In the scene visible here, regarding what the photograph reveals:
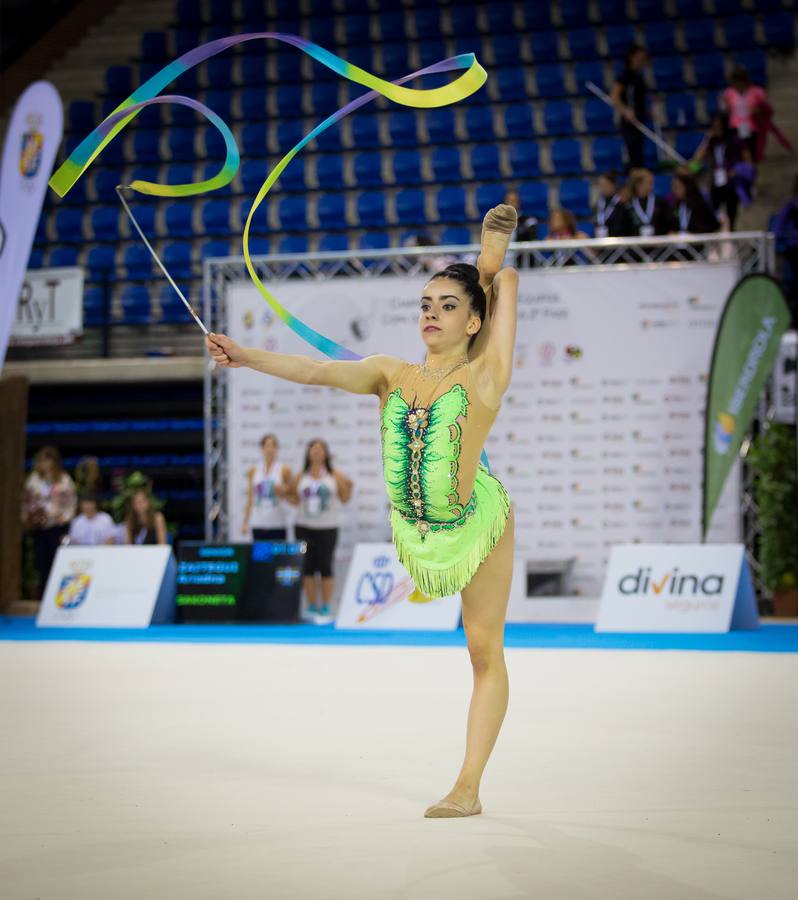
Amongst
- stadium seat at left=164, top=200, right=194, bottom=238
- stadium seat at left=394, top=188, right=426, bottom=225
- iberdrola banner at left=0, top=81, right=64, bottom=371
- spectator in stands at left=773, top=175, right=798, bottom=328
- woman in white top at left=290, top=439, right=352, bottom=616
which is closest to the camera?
iberdrola banner at left=0, top=81, right=64, bottom=371

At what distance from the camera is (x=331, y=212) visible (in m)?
17.2

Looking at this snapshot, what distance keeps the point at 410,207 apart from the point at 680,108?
3681 millimetres

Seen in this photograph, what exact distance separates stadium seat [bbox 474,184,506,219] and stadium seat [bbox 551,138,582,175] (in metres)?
0.80

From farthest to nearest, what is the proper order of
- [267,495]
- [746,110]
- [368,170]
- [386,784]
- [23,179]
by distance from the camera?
[368,170], [746,110], [267,495], [23,179], [386,784]

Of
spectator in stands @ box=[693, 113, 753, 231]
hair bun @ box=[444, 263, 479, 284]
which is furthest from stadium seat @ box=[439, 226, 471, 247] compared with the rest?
hair bun @ box=[444, 263, 479, 284]

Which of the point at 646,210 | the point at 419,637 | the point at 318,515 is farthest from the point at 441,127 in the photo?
the point at 419,637

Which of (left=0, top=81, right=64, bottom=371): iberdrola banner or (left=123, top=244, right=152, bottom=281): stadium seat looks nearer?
(left=0, top=81, right=64, bottom=371): iberdrola banner

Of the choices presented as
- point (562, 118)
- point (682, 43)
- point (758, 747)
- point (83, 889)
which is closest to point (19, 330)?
point (562, 118)

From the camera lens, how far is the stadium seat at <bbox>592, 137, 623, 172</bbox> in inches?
652

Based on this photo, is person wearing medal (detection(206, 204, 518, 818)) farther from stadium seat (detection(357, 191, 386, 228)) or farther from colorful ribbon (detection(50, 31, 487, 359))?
stadium seat (detection(357, 191, 386, 228))

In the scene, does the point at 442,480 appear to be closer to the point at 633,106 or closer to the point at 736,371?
the point at 736,371

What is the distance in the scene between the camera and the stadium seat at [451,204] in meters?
16.7

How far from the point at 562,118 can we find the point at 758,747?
1339 centimetres

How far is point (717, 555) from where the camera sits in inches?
412
